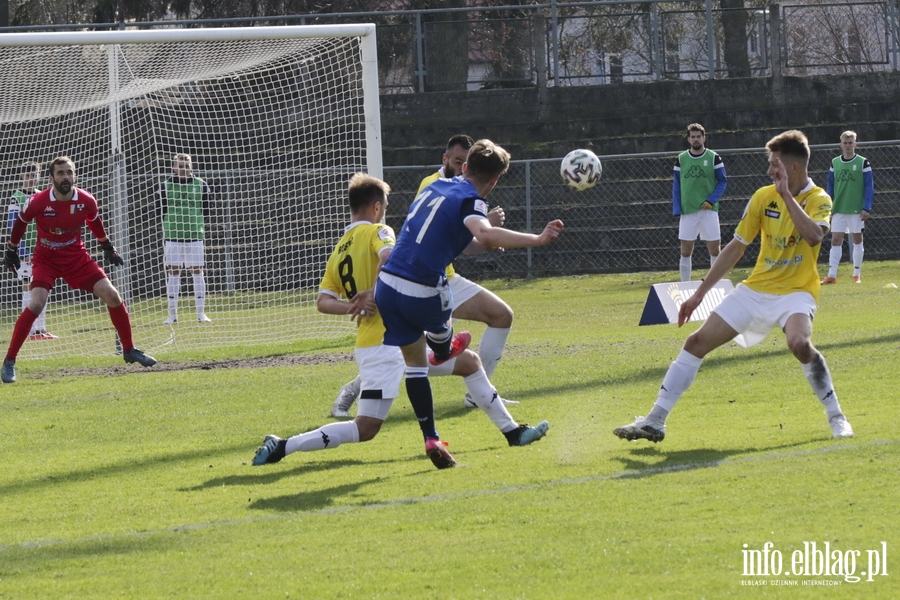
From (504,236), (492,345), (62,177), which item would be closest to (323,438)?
(504,236)

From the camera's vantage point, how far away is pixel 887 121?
82.9ft

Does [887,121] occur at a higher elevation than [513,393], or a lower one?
higher

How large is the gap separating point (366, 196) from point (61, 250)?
580 cm

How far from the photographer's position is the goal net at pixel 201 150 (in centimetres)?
1336

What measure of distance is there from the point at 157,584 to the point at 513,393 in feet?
16.2

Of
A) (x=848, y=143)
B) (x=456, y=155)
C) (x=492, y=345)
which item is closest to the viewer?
(x=456, y=155)

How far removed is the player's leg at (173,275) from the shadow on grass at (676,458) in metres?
10.5

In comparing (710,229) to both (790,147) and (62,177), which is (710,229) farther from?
(790,147)

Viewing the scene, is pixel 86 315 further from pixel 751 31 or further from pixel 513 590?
pixel 751 31

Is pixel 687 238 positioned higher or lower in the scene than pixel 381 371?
higher

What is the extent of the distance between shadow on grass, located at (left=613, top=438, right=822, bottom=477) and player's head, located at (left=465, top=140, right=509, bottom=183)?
5.59 ft

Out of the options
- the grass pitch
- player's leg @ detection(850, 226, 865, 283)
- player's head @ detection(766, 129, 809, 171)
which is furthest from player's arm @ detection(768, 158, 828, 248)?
player's leg @ detection(850, 226, 865, 283)

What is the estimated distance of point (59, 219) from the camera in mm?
11570

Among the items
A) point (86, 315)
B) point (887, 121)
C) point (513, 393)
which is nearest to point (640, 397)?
point (513, 393)
